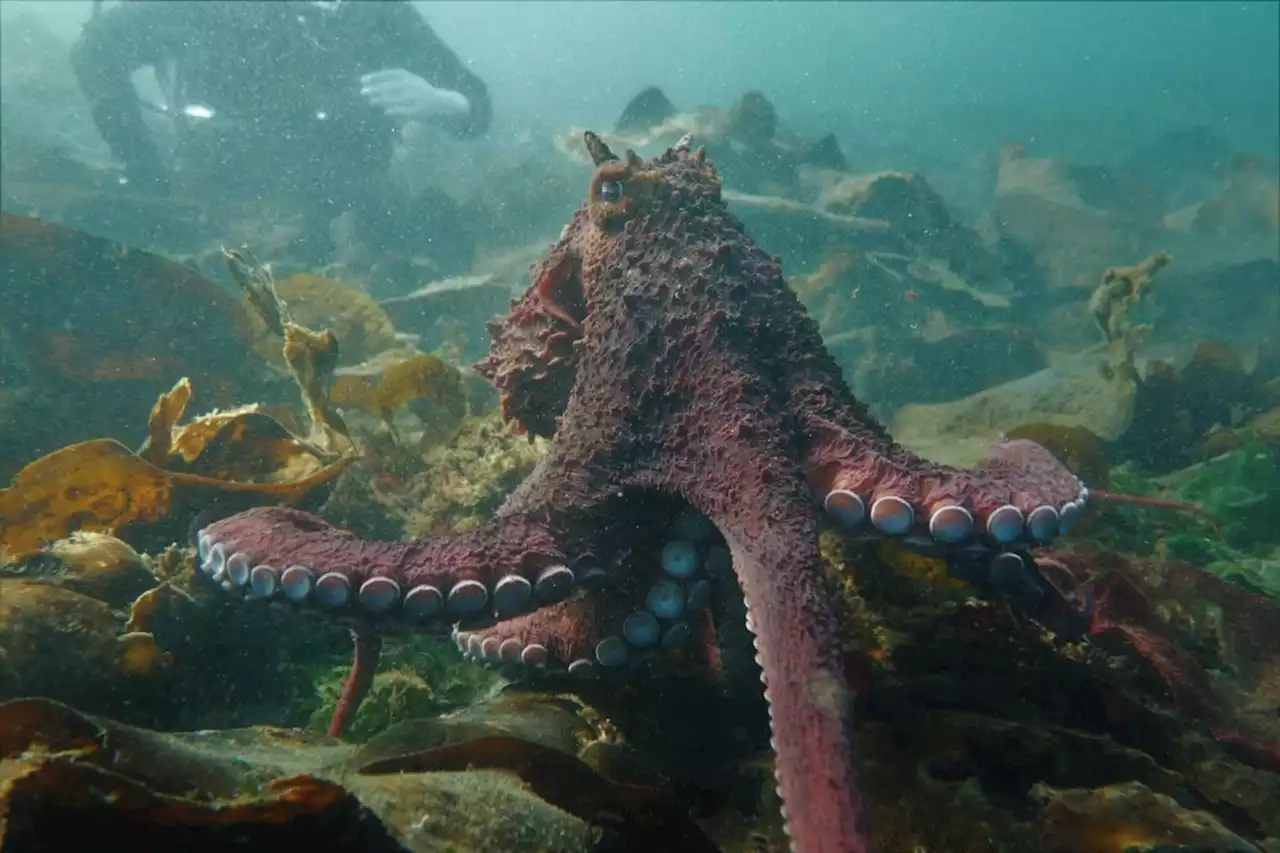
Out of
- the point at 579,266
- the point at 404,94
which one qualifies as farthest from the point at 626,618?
the point at 404,94

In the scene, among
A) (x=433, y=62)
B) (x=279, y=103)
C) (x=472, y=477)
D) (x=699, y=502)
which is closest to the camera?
(x=699, y=502)

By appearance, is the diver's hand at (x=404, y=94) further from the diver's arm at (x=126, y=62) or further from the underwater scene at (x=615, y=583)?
the underwater scene at (x=615, y=583)

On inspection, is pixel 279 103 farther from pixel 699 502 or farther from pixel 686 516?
pixel 699 502

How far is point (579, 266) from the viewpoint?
369 cm

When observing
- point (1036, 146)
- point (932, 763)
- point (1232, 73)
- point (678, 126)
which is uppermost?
point (1232, 73)

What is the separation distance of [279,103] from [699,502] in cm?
1857

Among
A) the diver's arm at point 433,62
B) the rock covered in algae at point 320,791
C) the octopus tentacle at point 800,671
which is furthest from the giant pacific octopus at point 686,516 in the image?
the diver's arm at point 433,62

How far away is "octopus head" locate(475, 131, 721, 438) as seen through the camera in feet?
11.0

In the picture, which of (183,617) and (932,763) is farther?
(183,617)

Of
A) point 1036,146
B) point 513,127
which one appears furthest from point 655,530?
point 1036,146

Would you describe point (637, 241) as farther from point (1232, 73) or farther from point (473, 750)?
point (1232, 73)

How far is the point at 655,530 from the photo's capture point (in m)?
2.76

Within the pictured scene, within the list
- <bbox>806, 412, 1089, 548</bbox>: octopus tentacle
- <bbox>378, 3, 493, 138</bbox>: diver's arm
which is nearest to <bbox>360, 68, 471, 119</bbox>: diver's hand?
<bbox>378, 3, 493, 138</bbox>: diver's arm

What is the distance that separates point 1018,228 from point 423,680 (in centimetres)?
2208
